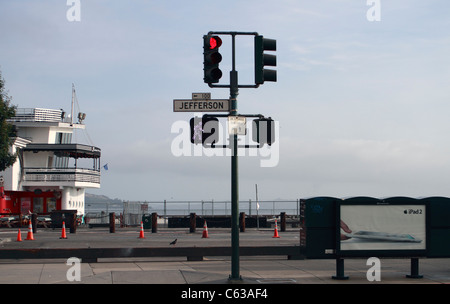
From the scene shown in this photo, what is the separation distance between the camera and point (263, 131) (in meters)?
13.9

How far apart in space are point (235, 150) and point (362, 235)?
12.3 ft

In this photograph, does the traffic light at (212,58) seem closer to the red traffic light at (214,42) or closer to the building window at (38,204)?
the red traffic light at (214,42)

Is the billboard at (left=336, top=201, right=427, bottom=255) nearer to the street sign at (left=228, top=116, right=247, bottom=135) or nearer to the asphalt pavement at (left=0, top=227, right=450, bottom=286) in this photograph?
the asphalt pavement at (left=0, top=227, right=450, bottom=286)

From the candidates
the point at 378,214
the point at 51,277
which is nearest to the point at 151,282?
the point at 51,277

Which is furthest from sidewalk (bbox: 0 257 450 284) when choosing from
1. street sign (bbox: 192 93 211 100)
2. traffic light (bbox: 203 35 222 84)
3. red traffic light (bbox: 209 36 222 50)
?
red traffic light (bbox: 209 36 222 50)

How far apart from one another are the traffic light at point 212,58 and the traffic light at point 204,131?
0.93m

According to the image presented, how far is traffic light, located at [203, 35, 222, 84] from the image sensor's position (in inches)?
526

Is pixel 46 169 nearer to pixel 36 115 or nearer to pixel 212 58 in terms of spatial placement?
pixel 36 115

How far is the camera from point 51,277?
15.3 metres

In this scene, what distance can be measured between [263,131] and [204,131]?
54.3 inches

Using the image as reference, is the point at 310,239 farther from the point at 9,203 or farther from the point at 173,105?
the point at 9,203

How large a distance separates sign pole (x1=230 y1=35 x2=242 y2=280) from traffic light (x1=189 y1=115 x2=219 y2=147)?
0.41 m

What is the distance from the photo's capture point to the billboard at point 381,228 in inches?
564

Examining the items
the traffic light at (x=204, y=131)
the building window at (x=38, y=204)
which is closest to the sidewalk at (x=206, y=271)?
the traffic light at (x=204, y=131)
